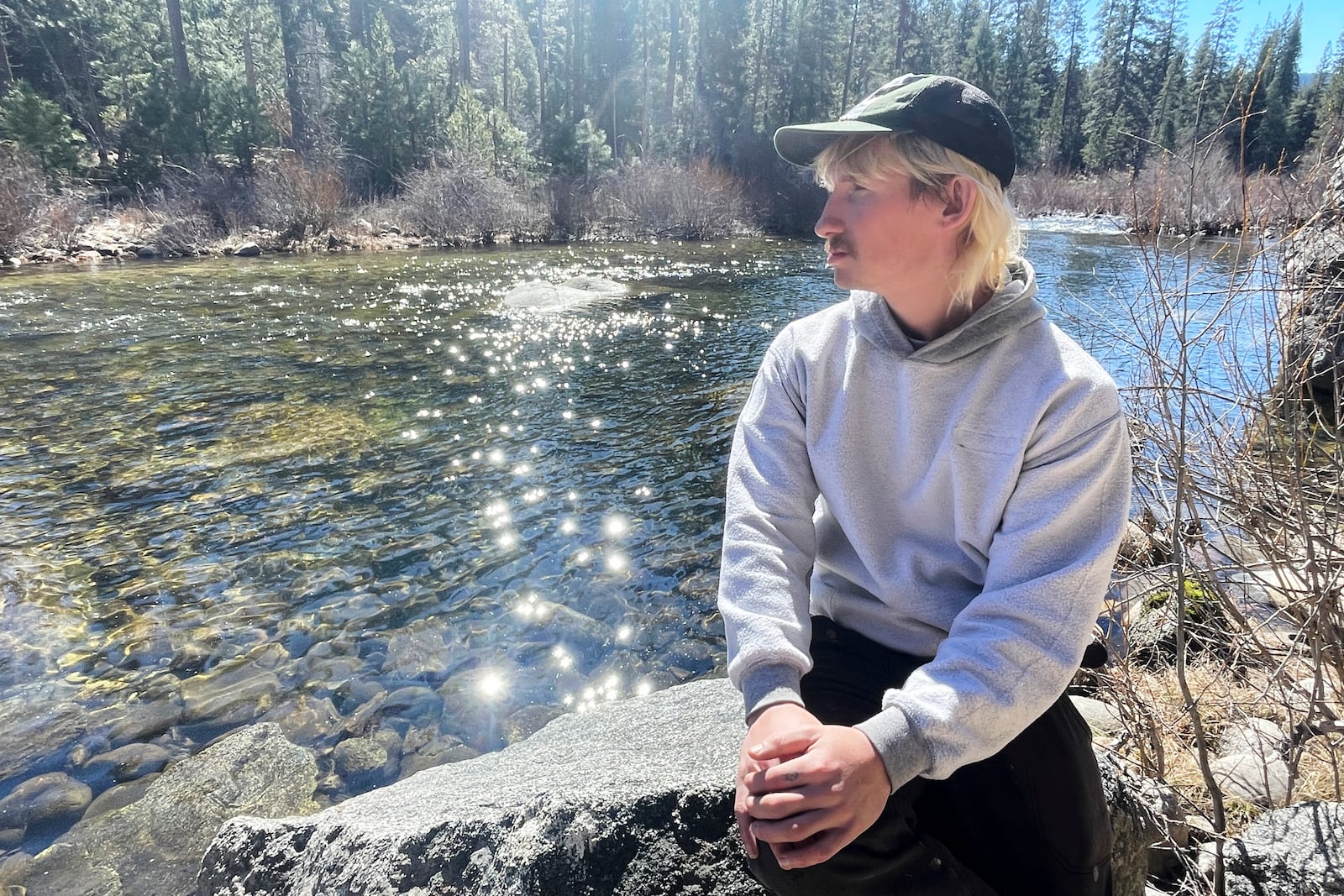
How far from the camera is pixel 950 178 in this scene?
1688 mm

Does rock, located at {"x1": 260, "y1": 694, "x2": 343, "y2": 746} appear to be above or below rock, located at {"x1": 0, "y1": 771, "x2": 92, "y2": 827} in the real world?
below

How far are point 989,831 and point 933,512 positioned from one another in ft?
2.17

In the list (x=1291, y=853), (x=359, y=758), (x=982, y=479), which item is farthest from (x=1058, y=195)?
(x=982, y=479)

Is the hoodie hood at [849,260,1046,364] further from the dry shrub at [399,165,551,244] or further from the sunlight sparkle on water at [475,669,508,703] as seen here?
the dry shrub at [399,165,551,244]

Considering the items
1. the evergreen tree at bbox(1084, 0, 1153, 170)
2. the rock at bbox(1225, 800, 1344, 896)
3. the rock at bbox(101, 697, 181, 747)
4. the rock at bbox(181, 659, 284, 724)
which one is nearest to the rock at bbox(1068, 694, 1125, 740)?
the rock at bbox(1225, 800, 1344, 896)

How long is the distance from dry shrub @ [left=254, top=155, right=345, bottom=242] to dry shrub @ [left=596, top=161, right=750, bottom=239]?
314 inches

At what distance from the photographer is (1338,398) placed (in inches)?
90.9

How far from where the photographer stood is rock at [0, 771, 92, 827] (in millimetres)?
2871

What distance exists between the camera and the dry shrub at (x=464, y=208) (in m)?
21.7

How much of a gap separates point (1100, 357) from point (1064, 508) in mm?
6592

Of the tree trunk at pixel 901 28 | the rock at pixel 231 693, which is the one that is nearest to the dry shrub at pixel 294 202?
the rock at pixel 231 693

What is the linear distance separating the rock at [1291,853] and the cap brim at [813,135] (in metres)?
2.00

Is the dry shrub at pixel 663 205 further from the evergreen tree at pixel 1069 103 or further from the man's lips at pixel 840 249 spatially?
the evergreen tree at pixel 1069 103

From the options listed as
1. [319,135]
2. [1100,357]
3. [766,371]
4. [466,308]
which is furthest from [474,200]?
[766,371]
